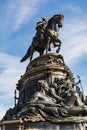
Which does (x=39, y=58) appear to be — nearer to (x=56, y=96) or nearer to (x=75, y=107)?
(x=56, y=96)

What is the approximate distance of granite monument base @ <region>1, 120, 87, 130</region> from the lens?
1634 cm

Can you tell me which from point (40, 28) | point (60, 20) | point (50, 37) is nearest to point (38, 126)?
point (50, 37)

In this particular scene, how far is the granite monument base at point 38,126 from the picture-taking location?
643 inches

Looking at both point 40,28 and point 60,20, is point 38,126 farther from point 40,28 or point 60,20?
point 60,20

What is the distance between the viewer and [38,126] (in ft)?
54.8

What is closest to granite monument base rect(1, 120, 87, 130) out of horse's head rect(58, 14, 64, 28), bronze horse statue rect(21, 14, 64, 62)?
bronze horse statue rect(21, 14, 64, 62)

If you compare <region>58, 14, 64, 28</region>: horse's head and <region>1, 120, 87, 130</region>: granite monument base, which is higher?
<region>58, 14, 64, 28</region>: horse's head

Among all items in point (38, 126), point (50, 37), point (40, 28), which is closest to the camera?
point (38, 126)

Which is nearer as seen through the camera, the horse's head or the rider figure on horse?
the rider figure on horse

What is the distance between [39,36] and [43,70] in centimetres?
Answer: 359

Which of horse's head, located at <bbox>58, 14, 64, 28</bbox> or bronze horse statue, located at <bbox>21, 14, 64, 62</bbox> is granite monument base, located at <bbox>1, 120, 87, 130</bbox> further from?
horse's head, located at <bbox>58, 14, 64, 28</bbox>

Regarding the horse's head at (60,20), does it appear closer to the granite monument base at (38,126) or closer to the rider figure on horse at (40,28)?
the rider figure on horse at (40,28)

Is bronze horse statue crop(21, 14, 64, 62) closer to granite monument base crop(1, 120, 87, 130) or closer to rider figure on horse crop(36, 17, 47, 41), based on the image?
rider figure on horse crop(36, 17, 47, 41)

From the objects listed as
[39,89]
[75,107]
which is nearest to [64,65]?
[39,89]
